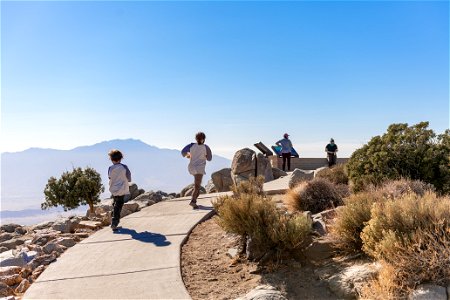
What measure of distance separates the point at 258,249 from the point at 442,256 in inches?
100

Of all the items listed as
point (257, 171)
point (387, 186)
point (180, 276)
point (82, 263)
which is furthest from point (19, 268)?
point (257, 171)

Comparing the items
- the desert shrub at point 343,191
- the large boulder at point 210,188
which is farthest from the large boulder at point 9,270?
the large boulder at point 210,188

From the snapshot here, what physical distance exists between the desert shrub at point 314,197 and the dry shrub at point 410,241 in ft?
10.5

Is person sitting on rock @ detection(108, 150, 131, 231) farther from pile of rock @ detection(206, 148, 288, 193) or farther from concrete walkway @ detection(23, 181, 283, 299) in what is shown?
pile of rock @ detection(206, 148, 288, 193)

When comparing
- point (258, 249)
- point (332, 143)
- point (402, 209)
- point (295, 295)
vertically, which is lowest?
point (295, 295)


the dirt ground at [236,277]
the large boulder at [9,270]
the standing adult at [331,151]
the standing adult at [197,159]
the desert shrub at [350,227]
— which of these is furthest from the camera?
the standing adult at [331,151]

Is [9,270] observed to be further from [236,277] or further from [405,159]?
[405,159]

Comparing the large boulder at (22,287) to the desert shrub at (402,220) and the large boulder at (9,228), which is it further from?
the large boulder at (9,228)

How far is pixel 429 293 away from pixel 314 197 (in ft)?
15.9

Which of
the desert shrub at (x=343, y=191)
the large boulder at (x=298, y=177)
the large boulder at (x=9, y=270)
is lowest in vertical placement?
the large boulder at (x=9, y=270)

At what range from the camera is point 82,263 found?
22.4 ft

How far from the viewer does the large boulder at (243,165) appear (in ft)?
55.4

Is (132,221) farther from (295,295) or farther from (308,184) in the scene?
(295,295)

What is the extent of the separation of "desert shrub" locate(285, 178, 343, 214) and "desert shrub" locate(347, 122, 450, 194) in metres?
0.80
